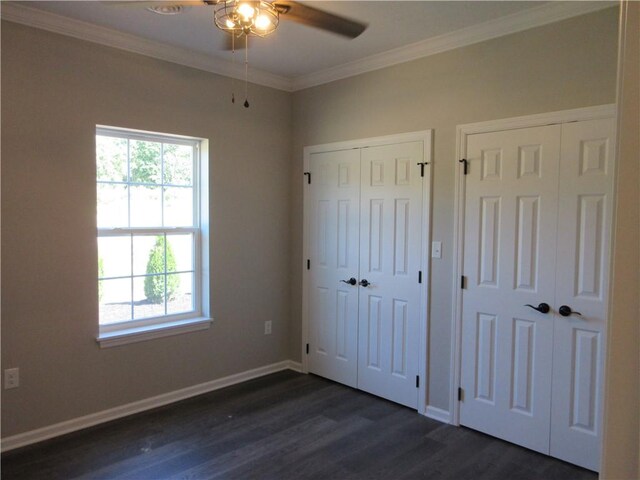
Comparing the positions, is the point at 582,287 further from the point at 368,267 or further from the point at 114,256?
the point at 114,256

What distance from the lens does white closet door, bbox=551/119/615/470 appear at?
2.57 meters

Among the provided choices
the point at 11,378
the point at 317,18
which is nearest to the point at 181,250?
the point at 11,378

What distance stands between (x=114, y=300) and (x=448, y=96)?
2835 millimetres

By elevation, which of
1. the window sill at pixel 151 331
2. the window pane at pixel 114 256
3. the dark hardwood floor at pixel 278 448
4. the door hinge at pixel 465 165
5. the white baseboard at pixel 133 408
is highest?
the door hinge at pixel 465 165

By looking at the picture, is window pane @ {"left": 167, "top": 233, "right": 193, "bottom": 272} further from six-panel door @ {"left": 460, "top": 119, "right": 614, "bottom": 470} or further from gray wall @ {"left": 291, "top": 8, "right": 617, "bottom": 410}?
six-panel door @ {"left": 460, "top": 119, "right": 614, "bottom": 470}

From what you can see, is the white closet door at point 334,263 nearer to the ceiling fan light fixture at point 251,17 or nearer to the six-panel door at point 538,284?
the six-panel door at point 538,284

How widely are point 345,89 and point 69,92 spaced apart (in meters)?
2.08

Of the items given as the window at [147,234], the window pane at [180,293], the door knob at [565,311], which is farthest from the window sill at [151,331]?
the door knob at [565,311]

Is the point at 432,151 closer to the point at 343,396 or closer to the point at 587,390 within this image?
the point at 587,390

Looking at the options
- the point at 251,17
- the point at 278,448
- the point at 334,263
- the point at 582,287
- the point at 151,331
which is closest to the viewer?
the point at 251,17

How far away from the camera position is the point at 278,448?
289 centimetres

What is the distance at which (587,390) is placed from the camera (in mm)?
2650

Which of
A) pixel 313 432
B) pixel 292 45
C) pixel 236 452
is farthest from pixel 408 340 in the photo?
pixel 292 45

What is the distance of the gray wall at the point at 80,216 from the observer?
111 inches
